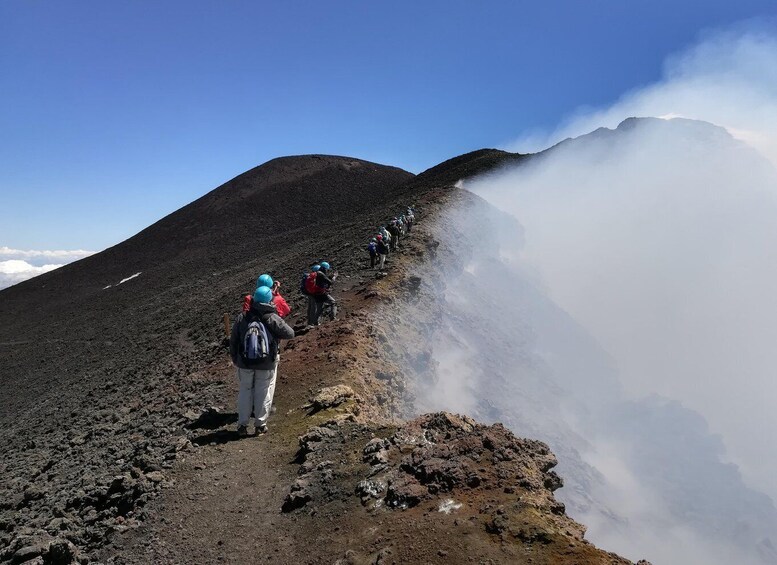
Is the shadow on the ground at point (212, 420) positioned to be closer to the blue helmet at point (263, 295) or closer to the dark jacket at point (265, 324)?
the dark jacket at point (265, 324)

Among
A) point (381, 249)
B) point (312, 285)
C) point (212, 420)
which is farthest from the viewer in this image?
point (381, 249)

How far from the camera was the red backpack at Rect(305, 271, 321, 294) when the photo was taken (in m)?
12.4

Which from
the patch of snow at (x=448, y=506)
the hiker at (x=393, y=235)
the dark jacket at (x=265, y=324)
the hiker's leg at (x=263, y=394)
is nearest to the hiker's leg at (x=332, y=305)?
the hiker's leg at (x=263, y=394)

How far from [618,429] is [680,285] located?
39.9 m

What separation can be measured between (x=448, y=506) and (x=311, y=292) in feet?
27.6

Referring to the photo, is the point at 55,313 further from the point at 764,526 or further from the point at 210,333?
the point at 764,526

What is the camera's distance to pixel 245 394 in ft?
24.2

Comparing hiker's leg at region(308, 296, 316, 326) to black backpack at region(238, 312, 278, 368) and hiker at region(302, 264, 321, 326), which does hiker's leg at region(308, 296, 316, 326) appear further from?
black backpack at region(238, 312, 278, 368)

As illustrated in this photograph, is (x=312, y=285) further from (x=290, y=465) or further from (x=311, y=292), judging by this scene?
(x=290, y=465)

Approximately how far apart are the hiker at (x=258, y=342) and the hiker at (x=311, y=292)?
525cm

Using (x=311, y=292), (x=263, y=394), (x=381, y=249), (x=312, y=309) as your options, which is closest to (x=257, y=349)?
(x=263, y=394)

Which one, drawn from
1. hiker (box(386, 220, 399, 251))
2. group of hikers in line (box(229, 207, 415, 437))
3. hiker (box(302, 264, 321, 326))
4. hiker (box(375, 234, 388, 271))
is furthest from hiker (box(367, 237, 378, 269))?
group of hikers in line (box(229, 207, 415, 437))

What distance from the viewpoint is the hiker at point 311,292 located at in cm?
1246

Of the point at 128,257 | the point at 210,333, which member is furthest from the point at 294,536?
the point at 128,257
